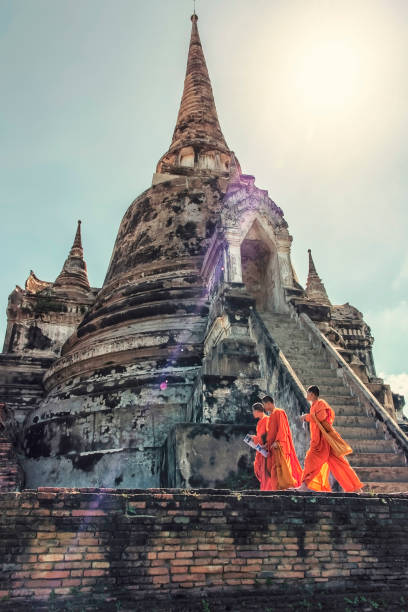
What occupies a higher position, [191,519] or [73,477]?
[73,477]

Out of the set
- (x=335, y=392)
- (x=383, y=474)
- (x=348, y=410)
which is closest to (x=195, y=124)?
(x=335, y=392)

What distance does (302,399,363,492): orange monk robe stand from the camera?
536 cm

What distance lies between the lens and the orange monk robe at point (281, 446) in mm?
5637

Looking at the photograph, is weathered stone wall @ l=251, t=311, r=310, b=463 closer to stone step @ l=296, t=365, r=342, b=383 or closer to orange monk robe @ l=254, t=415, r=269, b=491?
stone step @ l=296, t=365, r=342, b=383

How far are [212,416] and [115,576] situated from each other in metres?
3.84

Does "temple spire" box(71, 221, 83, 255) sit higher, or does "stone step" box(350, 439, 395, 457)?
"temple spire" box(71, 221, 83, 255)

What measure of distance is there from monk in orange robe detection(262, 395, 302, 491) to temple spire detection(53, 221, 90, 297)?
509 inches

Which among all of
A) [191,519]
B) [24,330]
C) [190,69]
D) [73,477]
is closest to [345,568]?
[191,519]

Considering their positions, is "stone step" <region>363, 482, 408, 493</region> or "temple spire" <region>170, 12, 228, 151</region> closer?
"stone step" <region>363, 482, 408, 493</region>

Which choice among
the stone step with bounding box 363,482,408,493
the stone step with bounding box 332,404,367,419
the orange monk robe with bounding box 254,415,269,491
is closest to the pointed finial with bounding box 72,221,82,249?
the stone step with bounding box 332,404,367,419

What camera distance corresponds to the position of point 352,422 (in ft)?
22.8

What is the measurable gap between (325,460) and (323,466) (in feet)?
0.46

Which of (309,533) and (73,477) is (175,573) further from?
(73,477)

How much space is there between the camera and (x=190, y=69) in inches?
763
